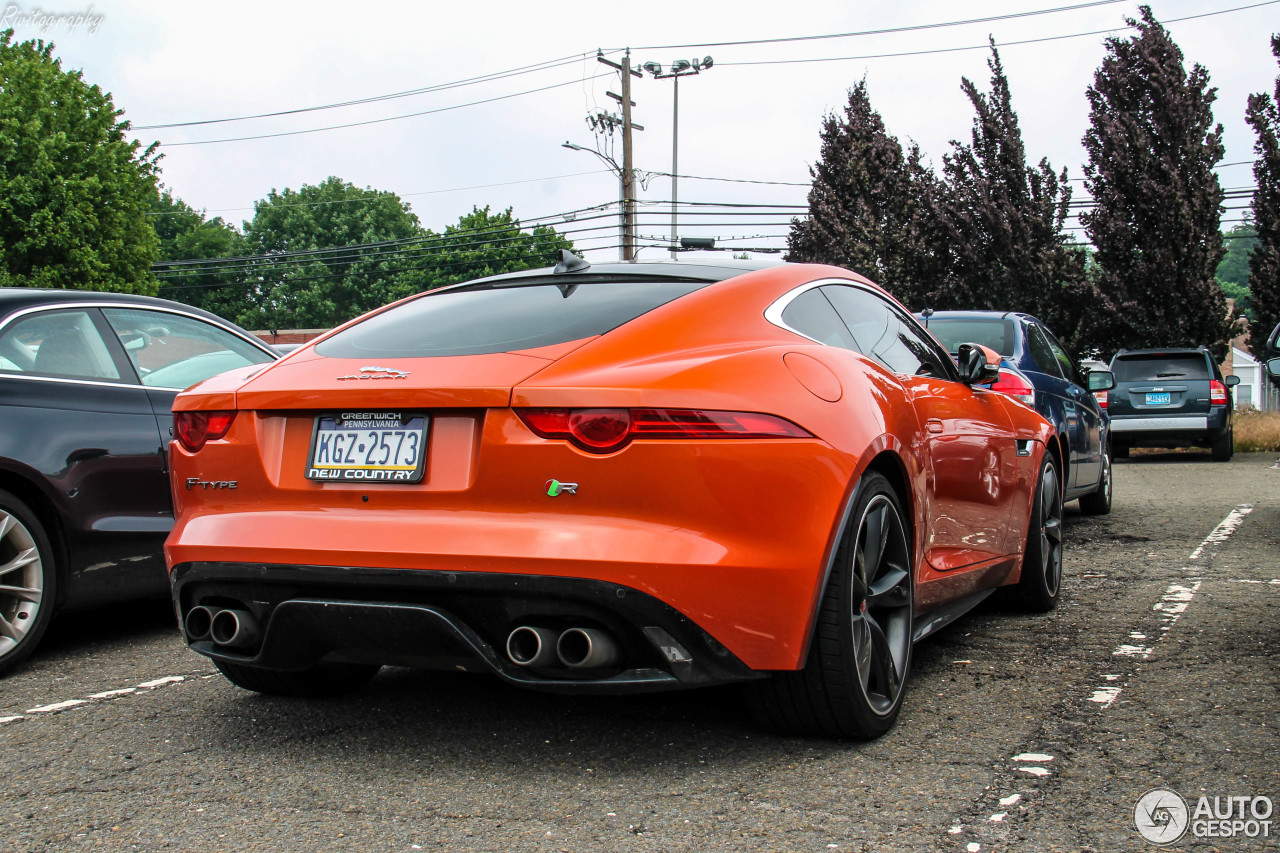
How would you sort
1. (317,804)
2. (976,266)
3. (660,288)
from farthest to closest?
(976,266) → (660,288) → (317,804)

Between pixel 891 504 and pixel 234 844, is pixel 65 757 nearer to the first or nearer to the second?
pixel 234 844

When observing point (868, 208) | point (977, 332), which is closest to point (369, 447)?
point (977, 332)

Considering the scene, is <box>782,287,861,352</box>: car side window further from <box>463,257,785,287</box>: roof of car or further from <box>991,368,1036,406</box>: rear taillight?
<box>991,368,1036,406</box>: rear taillight

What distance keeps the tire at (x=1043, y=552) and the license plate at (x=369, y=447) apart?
10.2 ft

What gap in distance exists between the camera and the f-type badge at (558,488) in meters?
2.76

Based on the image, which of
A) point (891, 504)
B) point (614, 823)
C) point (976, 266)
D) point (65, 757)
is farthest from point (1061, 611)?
point (976, 266)

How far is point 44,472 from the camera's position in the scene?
438 centimetres

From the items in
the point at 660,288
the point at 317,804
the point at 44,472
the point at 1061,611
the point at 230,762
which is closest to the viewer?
the point at 317,804

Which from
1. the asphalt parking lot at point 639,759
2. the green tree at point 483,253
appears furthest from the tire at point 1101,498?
the green tree at point 483,253

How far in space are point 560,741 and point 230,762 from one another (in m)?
0.90

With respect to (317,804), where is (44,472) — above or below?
above

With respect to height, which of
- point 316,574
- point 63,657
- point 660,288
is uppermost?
point 660,288

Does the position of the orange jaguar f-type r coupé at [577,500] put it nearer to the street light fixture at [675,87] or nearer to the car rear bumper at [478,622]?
the car rear bumper at [478,622]

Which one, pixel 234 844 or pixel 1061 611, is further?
pixel 1061 611
